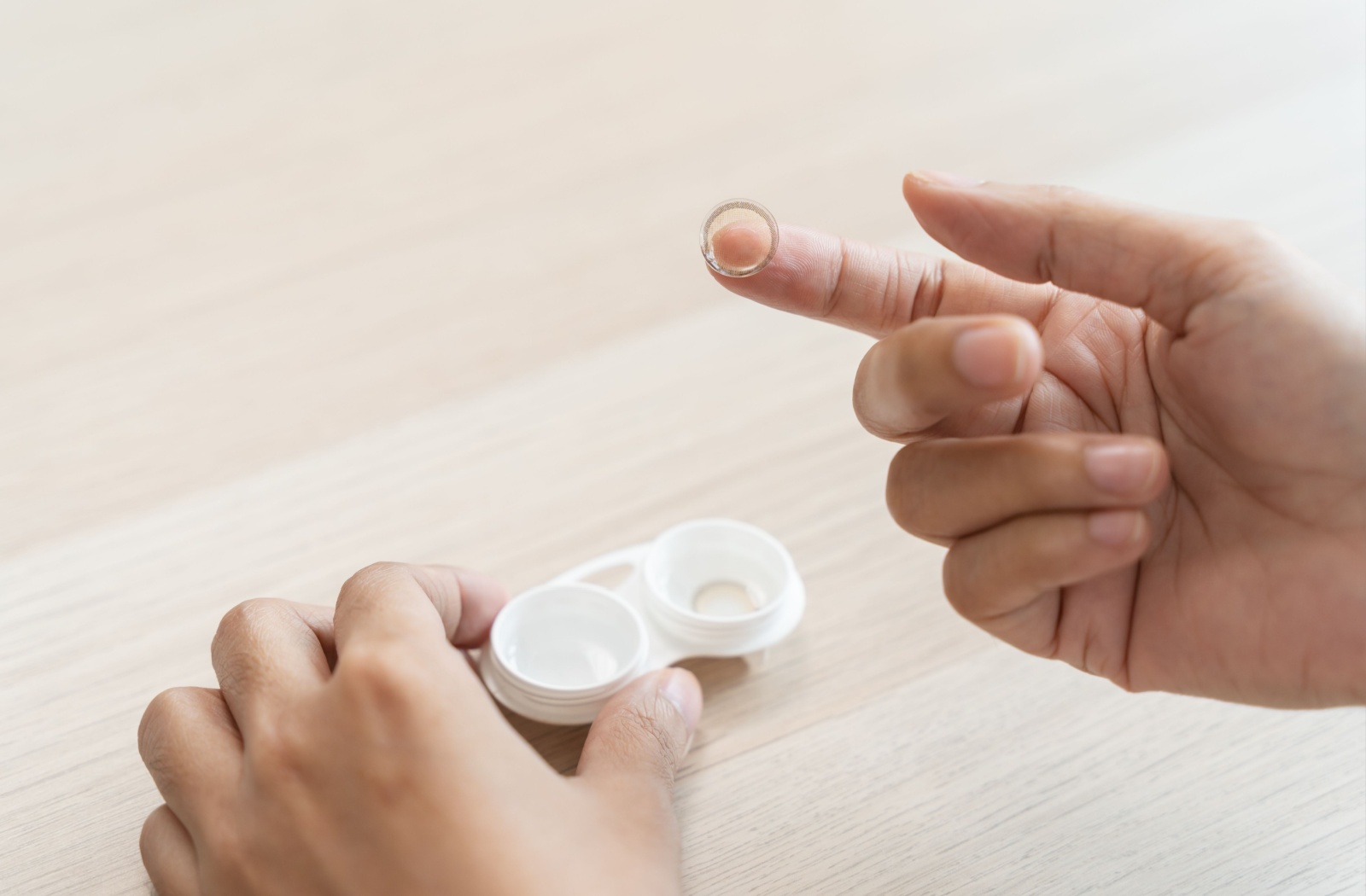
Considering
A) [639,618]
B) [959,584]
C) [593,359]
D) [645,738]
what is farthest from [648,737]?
[593,359]

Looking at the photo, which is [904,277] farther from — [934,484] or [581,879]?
[581,879]

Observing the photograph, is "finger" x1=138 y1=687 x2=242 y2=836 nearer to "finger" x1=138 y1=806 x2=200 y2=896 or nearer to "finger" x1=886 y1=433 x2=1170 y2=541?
"finger" x1=138 y1=806 x2=200 y2=896

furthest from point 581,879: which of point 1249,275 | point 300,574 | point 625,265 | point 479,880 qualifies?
point 625,265

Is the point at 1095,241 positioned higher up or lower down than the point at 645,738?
higher up

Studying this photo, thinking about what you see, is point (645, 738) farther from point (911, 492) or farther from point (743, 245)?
point (743, 245)

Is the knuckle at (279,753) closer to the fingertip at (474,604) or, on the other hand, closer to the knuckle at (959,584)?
the fingertip at (474,604)

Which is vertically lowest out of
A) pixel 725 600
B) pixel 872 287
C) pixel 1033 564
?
pixel 725 600

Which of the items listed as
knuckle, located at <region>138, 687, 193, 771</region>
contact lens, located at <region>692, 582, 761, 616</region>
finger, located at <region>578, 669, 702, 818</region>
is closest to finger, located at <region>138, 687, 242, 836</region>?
knuckle, located at <region>138, 687, 193, 771</region>

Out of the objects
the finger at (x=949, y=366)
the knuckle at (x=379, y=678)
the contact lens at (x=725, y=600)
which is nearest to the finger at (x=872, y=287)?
the finger at (x=949, y=366)
